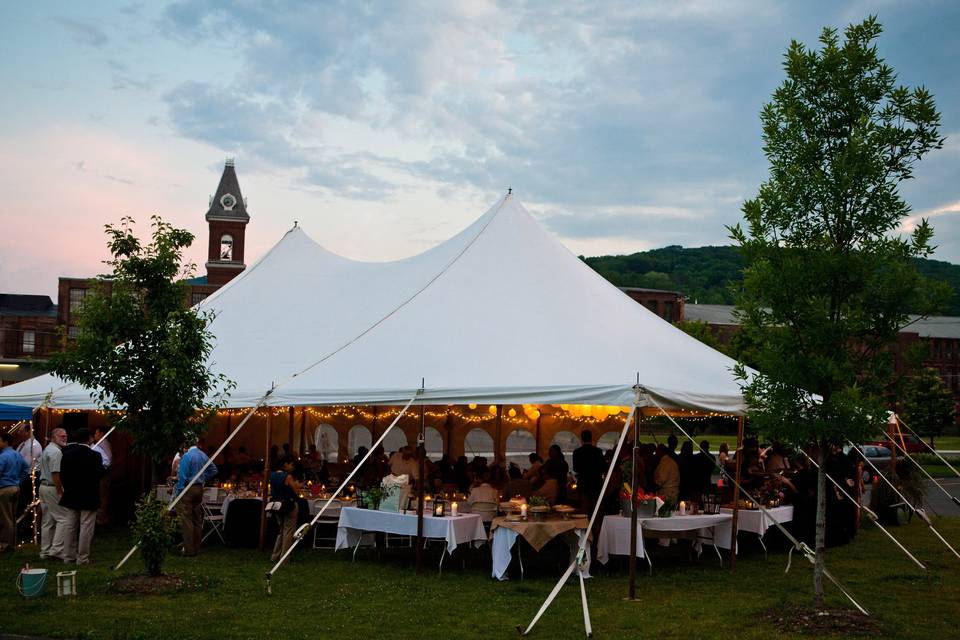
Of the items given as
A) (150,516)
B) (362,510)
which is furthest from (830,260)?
(150,516)

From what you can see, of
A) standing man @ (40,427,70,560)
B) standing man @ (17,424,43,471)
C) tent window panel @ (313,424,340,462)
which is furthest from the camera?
tent window panel @ (313,424,340,462)

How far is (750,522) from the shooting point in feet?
42.3

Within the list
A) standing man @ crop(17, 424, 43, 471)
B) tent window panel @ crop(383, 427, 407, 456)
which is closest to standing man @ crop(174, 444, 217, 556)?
standing man @ crop(17, 424, 43, 471)

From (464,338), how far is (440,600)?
393 cm

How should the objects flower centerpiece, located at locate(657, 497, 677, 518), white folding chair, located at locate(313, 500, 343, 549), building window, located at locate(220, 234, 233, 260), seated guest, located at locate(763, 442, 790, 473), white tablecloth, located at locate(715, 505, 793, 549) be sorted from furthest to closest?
building window, located at locate(220, 234, 233, 260), seated guest, located at locate(763, 442, 790, 473), white folding chair, located at locate(313, 500, 343, 549), white tablecloth, located at locate(715, 505, 793, 549), flower centerpiece, located at locate(657, 497, 677, 518)

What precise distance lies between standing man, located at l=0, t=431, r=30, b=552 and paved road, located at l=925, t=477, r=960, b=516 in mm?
17696

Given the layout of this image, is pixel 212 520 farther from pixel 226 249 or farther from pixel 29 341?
pixel 29 341

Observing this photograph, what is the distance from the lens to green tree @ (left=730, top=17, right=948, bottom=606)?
8.62 meters

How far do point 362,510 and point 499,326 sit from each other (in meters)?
3.10

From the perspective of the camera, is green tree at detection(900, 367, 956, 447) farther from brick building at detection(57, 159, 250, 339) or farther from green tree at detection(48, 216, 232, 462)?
brick building at detection(57, 159, 250, 339)

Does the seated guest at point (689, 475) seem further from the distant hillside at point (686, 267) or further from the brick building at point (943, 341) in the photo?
the distant hillside at point (686, 267)

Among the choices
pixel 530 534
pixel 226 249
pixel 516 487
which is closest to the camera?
pixel 530 534

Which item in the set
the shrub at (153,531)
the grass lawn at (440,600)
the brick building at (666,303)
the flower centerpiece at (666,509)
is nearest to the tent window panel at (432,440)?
the grass lawn at (440,600)

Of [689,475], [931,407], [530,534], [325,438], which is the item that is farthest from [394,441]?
[931,407]
